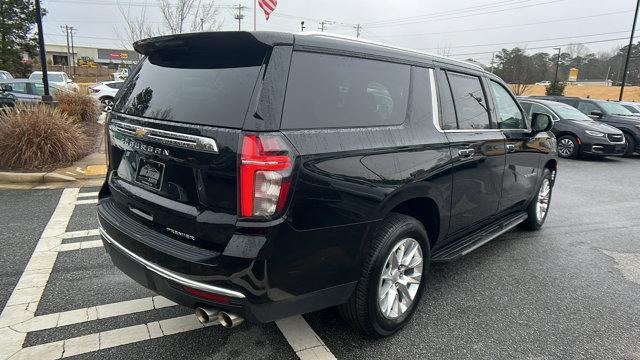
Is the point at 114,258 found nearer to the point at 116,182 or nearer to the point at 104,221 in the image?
the point at 104,221

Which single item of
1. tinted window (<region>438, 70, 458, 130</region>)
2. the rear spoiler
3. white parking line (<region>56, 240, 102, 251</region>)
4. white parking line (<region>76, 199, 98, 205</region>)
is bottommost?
white parking line (<region>76, 199, 98, 205</region>)

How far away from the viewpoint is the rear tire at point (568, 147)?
12.0 m

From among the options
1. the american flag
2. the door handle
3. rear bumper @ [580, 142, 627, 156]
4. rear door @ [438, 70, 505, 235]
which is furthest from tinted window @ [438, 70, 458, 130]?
the american flag

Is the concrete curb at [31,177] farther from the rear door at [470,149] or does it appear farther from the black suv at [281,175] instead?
the rear door at [470,149]

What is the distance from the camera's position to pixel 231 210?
2.12 meters

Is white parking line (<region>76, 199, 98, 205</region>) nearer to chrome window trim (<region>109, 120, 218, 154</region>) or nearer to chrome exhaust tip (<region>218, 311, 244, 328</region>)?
chrome window trim (<region>109, 120, 218, 154</region>)

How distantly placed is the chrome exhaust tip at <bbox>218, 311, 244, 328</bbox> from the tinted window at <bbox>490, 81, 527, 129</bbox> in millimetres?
3044

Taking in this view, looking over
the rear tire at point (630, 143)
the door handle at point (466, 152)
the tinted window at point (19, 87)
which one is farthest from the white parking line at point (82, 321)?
the tinted window at point (19, 87)

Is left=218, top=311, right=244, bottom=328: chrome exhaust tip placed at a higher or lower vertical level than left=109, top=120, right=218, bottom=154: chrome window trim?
lower

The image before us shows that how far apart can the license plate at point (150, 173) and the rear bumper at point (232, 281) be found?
0.28 meters

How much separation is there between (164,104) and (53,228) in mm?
3191

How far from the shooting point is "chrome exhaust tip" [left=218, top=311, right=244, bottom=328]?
218 cm

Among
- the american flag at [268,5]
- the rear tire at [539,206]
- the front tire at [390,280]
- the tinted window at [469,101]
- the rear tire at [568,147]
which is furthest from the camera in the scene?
the american flag at [268,5]

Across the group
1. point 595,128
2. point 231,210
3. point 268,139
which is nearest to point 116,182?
point 231,210
